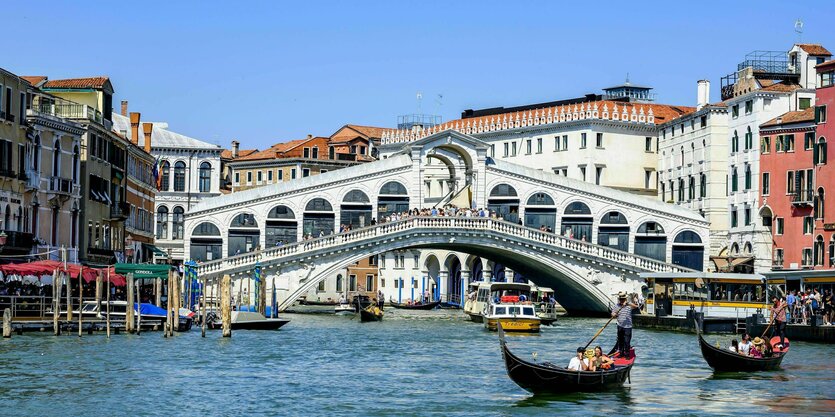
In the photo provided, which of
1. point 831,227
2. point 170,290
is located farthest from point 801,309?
point 170,290

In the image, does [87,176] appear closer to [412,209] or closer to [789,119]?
[412,209]

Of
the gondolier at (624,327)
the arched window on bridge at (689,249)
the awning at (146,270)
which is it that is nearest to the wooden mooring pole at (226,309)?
the awning at (146,270)

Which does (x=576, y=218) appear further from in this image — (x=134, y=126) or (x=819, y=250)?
(x=134, y=126)

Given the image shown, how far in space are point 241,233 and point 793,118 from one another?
2035cm

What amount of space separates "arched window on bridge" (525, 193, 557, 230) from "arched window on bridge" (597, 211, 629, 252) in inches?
73.4

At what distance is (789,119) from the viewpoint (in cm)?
5581

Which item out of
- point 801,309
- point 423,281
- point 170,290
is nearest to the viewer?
point 170,290

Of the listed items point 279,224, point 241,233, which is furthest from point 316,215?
point 241,233

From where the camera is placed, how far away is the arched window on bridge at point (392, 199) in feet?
196

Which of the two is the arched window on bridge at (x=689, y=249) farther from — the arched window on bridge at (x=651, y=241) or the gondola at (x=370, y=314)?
the gondola at (x=370, y=314)

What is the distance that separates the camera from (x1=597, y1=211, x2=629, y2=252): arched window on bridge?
60.9 m

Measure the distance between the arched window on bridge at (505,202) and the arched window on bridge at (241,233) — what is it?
29.9 ft

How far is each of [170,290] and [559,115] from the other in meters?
34.2

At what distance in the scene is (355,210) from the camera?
5922 cm
